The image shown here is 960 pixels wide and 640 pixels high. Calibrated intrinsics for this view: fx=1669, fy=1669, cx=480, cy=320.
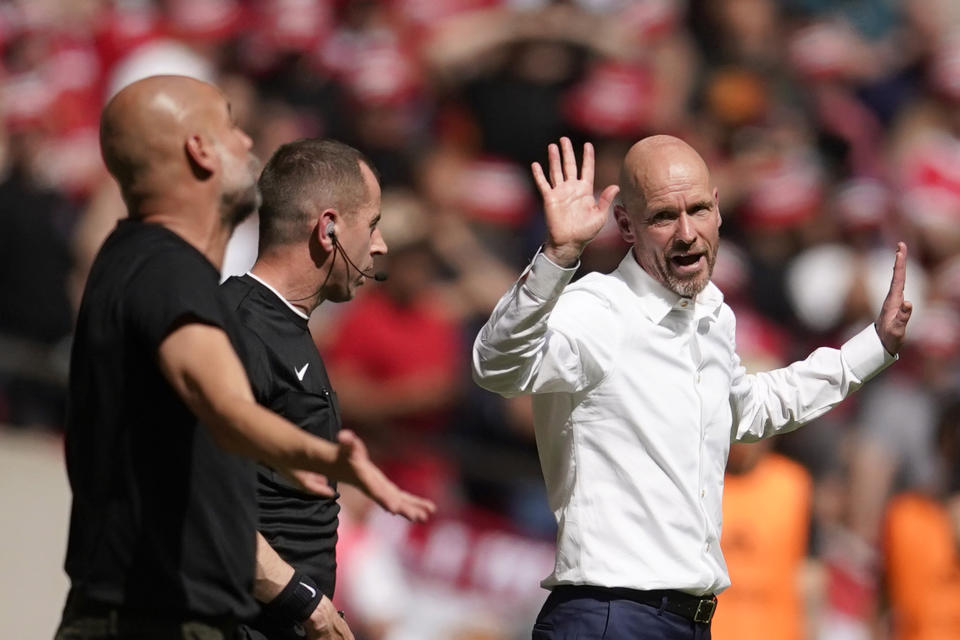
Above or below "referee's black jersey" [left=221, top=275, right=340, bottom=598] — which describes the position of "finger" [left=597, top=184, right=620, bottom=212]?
above

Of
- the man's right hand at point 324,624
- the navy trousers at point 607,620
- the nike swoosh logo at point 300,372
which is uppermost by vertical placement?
the nike swoosh logo at point 300,372

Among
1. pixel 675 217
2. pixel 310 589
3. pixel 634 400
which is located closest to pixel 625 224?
pixel 675 217

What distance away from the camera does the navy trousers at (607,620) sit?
4.59 m

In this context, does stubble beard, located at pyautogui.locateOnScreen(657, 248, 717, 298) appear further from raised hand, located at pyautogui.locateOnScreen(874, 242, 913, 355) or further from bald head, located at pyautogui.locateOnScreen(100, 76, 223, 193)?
bald head, located at pyautogui.locateOnScreen(100, 76, 223, 193)

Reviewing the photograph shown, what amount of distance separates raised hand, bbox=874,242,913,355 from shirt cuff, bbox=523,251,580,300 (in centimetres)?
139

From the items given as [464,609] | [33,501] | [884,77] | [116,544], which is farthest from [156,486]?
[884,77]

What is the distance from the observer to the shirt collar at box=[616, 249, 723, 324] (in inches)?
189

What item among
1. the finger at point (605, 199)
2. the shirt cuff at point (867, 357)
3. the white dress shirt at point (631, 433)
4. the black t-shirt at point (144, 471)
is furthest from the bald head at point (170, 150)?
the shirt cuff at point (867, 357)

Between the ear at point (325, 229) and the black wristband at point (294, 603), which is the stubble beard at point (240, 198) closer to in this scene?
the ear at point (325, 229)

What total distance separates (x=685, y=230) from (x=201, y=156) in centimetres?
159

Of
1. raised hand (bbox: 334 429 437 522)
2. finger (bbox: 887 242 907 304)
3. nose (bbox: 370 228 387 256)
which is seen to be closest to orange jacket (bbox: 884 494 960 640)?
finger (bbox: 887 242 907 304)

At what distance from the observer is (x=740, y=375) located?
5.08 metres

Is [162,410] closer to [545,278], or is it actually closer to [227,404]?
[227,404]

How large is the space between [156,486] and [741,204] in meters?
7.84
